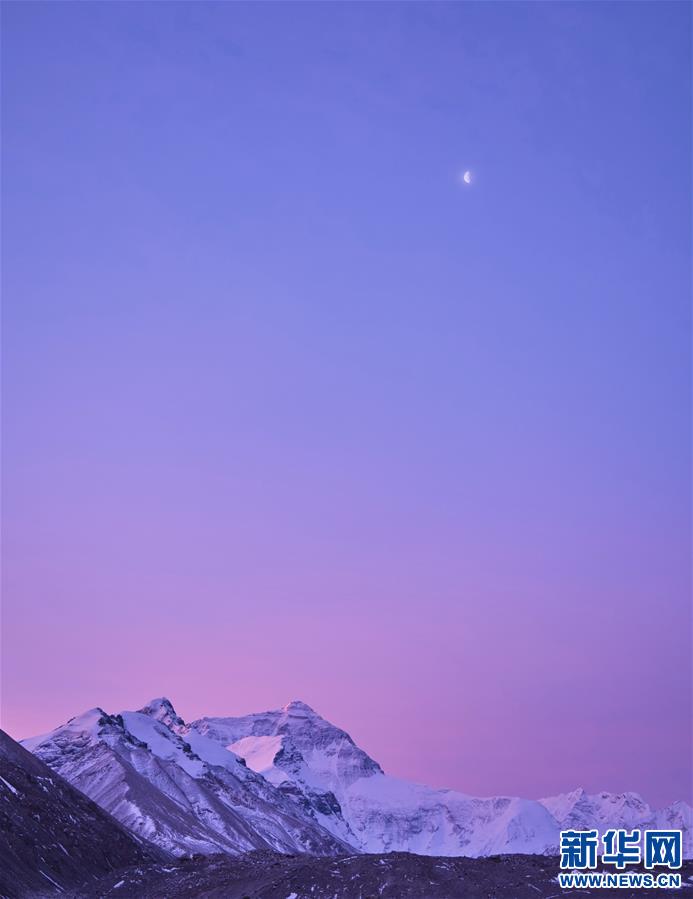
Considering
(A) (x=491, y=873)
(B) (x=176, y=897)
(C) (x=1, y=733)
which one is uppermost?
(C) (x=1, y=733)

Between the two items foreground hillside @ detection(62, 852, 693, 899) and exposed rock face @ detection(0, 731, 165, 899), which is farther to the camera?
exposed rock face @ detection(0, 731, 165, 899)

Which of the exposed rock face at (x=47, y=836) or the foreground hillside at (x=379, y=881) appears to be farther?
the exposed rock face at (x=47, y=836)

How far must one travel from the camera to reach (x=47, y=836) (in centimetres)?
8919

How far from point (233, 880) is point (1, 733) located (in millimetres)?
45756

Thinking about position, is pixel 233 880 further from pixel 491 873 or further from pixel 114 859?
pixel 114 859

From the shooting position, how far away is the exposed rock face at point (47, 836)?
3118 inches

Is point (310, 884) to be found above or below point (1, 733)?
below

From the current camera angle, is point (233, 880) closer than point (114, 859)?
Yes

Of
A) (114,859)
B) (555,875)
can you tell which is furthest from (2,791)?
(555,875)

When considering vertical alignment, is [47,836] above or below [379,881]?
above

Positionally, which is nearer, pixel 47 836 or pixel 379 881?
pixel 379 881

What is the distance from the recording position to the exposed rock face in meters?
79.2

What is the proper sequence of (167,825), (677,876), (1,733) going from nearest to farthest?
(677,876)
(1,733)
(167,825)

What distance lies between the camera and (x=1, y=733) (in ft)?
357
